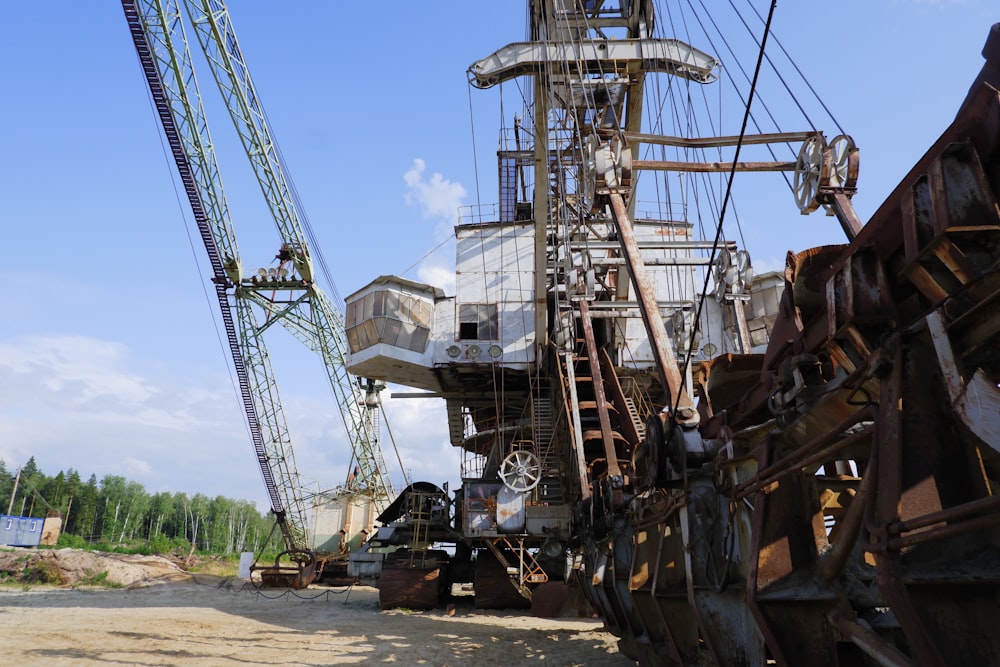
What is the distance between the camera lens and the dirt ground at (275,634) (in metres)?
9.45

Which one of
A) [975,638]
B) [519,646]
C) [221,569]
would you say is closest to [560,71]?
[519,646]

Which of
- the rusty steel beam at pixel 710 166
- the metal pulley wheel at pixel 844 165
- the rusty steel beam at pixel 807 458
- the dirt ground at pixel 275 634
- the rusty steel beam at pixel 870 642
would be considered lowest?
the dirt ground at pixel 275 634

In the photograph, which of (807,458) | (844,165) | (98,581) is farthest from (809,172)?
(98,581)

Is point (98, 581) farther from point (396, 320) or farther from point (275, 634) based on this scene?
point (275, 634)

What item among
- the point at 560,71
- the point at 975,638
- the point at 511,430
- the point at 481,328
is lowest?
the point at 975,638

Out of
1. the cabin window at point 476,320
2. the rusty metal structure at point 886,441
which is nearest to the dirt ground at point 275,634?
the rusty metal structure at point 886,441

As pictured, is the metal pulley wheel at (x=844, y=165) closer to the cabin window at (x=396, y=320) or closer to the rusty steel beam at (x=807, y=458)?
the rusty steel beam at (x=807, y=458)

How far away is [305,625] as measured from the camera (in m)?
13.7

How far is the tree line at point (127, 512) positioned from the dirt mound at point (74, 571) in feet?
115

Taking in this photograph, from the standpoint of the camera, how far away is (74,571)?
90.9ft

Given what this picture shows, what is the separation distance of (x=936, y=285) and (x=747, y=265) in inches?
442

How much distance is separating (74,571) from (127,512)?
78.0 meters

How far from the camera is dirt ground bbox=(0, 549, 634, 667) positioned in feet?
31.0

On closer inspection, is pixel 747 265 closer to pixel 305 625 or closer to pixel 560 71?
pixel 560 71
